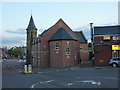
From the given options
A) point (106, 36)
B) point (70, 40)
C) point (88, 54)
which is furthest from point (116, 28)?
point (88, 54)

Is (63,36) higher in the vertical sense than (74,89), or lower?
higher

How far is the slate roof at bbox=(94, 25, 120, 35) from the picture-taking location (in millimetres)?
39719

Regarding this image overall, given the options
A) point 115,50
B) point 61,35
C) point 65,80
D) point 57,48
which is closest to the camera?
point 65,80

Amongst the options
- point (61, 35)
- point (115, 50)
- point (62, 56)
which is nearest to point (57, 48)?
point (62, 56)

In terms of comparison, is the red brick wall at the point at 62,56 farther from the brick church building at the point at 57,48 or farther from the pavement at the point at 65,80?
the pavement at the point at 65,80

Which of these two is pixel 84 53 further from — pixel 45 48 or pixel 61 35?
pixel 61 35

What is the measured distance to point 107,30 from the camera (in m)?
40.6

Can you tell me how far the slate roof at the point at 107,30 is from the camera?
1564 inches

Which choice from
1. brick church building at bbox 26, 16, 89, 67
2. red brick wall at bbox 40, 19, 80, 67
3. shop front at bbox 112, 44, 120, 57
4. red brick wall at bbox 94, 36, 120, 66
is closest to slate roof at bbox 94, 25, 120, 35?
red brick wall at bbox 94, 36, 120, 66

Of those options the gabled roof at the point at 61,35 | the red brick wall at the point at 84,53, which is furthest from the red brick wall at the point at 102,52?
the red brick wall at the point at 84,53

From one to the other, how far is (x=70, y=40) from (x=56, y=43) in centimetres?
303

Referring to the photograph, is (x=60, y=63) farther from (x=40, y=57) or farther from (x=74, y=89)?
(x=74, y=89)

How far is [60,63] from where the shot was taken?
43219mm

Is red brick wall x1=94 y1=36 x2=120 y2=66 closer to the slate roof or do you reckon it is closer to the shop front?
the shop front
